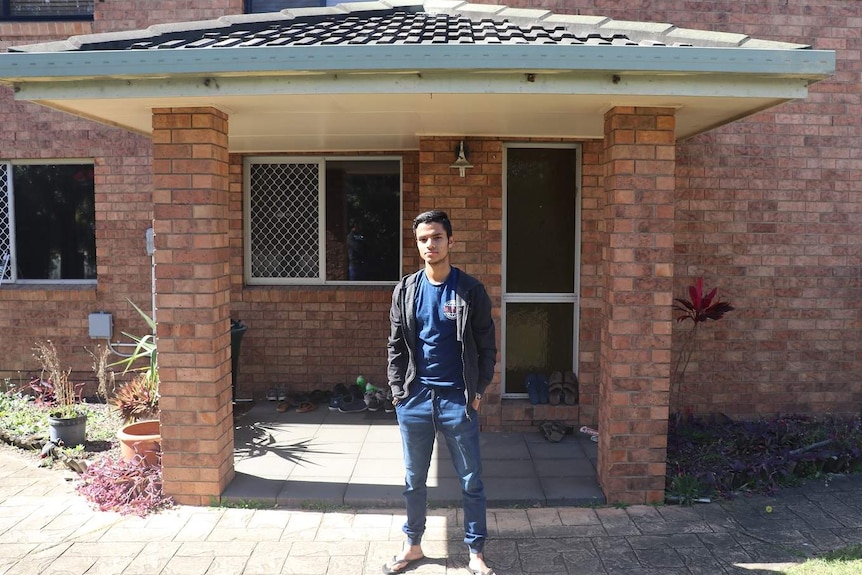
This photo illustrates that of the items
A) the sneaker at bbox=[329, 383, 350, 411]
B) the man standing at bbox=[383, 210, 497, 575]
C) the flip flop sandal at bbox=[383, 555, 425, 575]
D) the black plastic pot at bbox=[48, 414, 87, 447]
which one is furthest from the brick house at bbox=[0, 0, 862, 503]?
the black plastic pot at bbox=[48, 414, 87, 447]

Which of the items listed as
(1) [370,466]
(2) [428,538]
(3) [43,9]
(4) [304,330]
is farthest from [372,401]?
(3) [43,9]

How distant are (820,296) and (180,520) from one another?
591cm

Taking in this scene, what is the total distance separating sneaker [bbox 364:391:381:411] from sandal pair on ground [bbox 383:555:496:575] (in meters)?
2.83

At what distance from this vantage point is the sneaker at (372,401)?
6.41m

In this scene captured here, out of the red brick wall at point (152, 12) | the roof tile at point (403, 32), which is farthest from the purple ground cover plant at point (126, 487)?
the red brick wall at point (152, 12)

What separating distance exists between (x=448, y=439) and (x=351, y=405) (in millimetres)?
3105

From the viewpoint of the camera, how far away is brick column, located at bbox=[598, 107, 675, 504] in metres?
4.19

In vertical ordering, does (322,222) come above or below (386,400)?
above

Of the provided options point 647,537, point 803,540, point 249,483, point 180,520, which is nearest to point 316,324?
point 249,483

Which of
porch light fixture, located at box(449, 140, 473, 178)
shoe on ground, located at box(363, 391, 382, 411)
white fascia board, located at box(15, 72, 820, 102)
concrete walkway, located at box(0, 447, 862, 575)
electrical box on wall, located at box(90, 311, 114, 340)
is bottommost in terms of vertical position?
concrete walkway, located at box(0, 447, 862, 575)

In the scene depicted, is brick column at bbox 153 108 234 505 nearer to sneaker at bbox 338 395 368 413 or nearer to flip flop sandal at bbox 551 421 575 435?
sneaker at bbox 338 395 368 413

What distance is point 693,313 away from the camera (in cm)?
600

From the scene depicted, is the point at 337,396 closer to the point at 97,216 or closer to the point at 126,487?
the point at 126,487

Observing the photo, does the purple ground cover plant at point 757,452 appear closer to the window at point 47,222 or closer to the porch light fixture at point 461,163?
the porch light fixture at point 461,163
